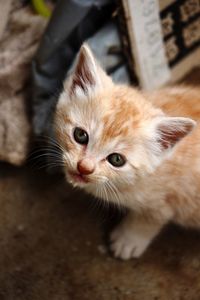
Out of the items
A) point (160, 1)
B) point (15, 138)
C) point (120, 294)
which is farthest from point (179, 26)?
point (120, 294)

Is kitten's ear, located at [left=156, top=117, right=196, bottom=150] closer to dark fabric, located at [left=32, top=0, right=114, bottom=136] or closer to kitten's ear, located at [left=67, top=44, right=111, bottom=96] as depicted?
kitten's ear, located at [left=67, top=44, right=111, bottom=96]

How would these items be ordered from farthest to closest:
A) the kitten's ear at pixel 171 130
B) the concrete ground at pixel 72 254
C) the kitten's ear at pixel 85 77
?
the concrete ground at pixel 72 254
the kitten's ear at pixel 85 77
the kitten's ear at pixel 171 130

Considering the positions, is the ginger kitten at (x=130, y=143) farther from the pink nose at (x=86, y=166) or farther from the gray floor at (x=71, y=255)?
the gray floor at (x=71, y=255)

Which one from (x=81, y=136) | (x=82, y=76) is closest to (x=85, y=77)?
(x=82, y=76)

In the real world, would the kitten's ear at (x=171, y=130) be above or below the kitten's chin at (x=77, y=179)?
above

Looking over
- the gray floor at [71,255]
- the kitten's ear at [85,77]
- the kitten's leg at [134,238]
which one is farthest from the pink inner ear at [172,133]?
the gray floor at [71,255]

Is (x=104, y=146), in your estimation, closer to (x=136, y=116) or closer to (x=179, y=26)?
(x=136, y=116)

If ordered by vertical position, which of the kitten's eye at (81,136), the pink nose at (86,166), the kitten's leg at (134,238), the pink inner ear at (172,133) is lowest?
the kitten's leg at (134,238)
